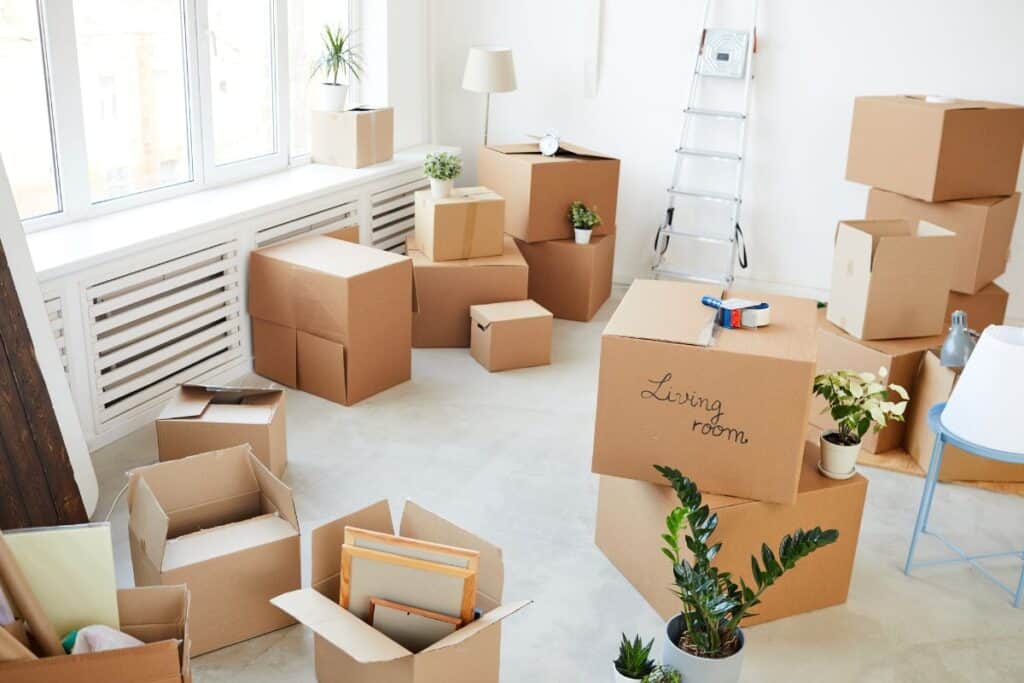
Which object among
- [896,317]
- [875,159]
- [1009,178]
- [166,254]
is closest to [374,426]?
[166,254]

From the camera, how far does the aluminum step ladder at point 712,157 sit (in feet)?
17.0

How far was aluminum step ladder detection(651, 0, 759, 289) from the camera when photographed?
5.19 metres

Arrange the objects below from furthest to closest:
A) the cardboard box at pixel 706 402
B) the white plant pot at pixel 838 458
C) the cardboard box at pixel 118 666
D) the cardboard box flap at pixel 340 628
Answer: the white plant pot at pixel 838 458, the cardboard box at pixel 706 402, the cardboard box flap at pixel 340 628, the cardboard box at pixel 118 666

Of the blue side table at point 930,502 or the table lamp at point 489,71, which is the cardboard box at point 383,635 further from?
the table lamp at point 489,71

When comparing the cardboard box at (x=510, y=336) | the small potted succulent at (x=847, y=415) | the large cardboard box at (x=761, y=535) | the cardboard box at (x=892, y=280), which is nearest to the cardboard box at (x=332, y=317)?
the cardboard box at (x=510, y=336)

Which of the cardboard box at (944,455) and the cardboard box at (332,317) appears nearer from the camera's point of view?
the cardboard box at (944,455)

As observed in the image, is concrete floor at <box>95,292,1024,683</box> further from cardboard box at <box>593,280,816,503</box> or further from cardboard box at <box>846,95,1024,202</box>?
cardboard box at <box>846,95,1024,202</box>

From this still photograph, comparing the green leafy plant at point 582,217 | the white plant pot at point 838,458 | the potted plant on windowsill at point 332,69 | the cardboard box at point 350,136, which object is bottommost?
the white plant pot at point 838,458

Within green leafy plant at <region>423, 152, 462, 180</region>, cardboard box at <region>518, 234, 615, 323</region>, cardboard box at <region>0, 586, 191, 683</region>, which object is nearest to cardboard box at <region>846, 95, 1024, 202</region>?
cardboard box at <region>518, 234, 615, 323</region>

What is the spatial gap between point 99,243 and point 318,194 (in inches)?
47.2

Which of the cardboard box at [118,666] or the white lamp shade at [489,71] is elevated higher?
the white lamp shade at [489,71]

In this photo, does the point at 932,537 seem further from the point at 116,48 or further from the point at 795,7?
the point at 116,48

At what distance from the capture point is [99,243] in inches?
139

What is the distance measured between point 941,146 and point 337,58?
2840mm
